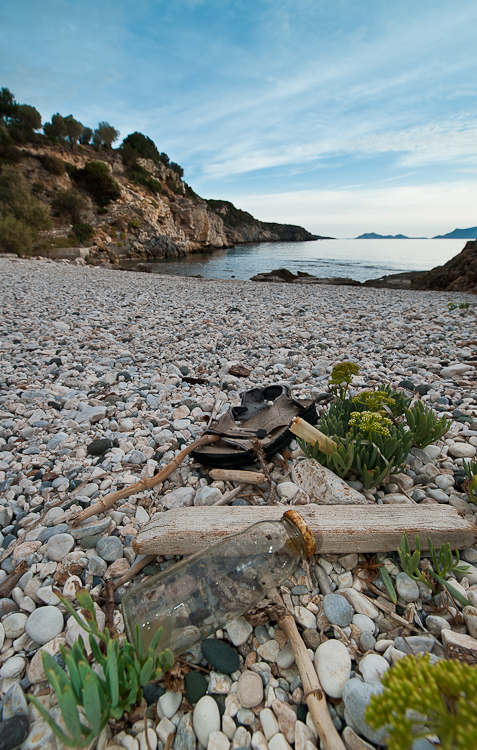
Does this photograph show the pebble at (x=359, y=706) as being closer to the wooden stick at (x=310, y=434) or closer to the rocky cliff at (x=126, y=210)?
the wooden stick at (x=310, y=434)

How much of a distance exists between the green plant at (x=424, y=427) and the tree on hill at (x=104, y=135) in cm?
5958

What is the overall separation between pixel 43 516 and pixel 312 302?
331 inches

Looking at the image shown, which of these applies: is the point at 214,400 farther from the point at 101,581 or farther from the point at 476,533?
the point at 476,533

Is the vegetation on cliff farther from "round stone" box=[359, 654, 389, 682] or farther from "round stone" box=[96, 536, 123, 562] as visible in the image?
"round stone" box=[359, 654, 389, 682]

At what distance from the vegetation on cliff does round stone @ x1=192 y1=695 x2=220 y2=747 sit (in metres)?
23.8

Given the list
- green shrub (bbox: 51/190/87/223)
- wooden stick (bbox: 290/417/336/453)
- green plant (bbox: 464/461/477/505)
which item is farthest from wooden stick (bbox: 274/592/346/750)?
green shrub (bbox: 51/190/87/223)

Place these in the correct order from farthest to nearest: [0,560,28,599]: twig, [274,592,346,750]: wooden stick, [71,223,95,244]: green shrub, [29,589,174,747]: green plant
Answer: [71,223,95,244]: green shrub < [0,560,28,599]: twig < [274,592,346,750]: wooden stick < [29,589,174,747]: green plant

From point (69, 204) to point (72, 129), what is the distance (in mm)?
17166

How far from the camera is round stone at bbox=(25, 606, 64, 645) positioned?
1326 millimetres

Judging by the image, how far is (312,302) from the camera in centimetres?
921

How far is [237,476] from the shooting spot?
217cm

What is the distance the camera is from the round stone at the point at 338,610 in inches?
52.9

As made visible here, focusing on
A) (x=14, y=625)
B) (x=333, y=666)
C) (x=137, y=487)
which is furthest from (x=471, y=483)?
(x=14, y=625)

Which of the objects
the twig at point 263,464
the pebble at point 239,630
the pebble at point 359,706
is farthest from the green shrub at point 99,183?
the pebble at point 359,706
